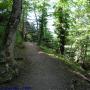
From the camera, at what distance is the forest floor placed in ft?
34.7

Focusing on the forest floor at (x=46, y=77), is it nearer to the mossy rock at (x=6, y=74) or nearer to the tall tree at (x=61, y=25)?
the mossy rock at (x=6, y=74)

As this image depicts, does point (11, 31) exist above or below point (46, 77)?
above

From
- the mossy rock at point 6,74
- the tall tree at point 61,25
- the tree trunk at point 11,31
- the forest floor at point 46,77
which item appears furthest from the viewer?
the tall tree at point 61,25

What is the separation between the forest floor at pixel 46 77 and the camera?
34.7 ft

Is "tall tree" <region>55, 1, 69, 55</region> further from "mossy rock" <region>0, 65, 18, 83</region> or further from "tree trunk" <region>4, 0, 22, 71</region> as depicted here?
"mossy rock" <region>0, 65, 18, 83</region>

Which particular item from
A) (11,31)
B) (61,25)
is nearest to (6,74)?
(11,31)

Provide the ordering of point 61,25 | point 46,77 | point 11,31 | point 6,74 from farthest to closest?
point 61,25, point 46,77, point 11,31, point 6,74

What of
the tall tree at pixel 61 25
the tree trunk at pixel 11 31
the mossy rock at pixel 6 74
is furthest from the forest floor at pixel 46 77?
the tall tree at pixel 61 25

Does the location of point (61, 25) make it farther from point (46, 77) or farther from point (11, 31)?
point (11, 31)

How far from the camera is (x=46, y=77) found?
1242 centimetres

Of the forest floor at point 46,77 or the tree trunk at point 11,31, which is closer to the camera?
the forest floor at point 46,77

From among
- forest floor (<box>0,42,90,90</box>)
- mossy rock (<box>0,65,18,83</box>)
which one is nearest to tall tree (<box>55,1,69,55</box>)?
forest floor (<box>0,42,90,90</box>)

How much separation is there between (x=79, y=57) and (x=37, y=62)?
15264 millimetres

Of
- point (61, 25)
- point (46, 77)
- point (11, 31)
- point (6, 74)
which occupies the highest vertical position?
point (61, 25)
